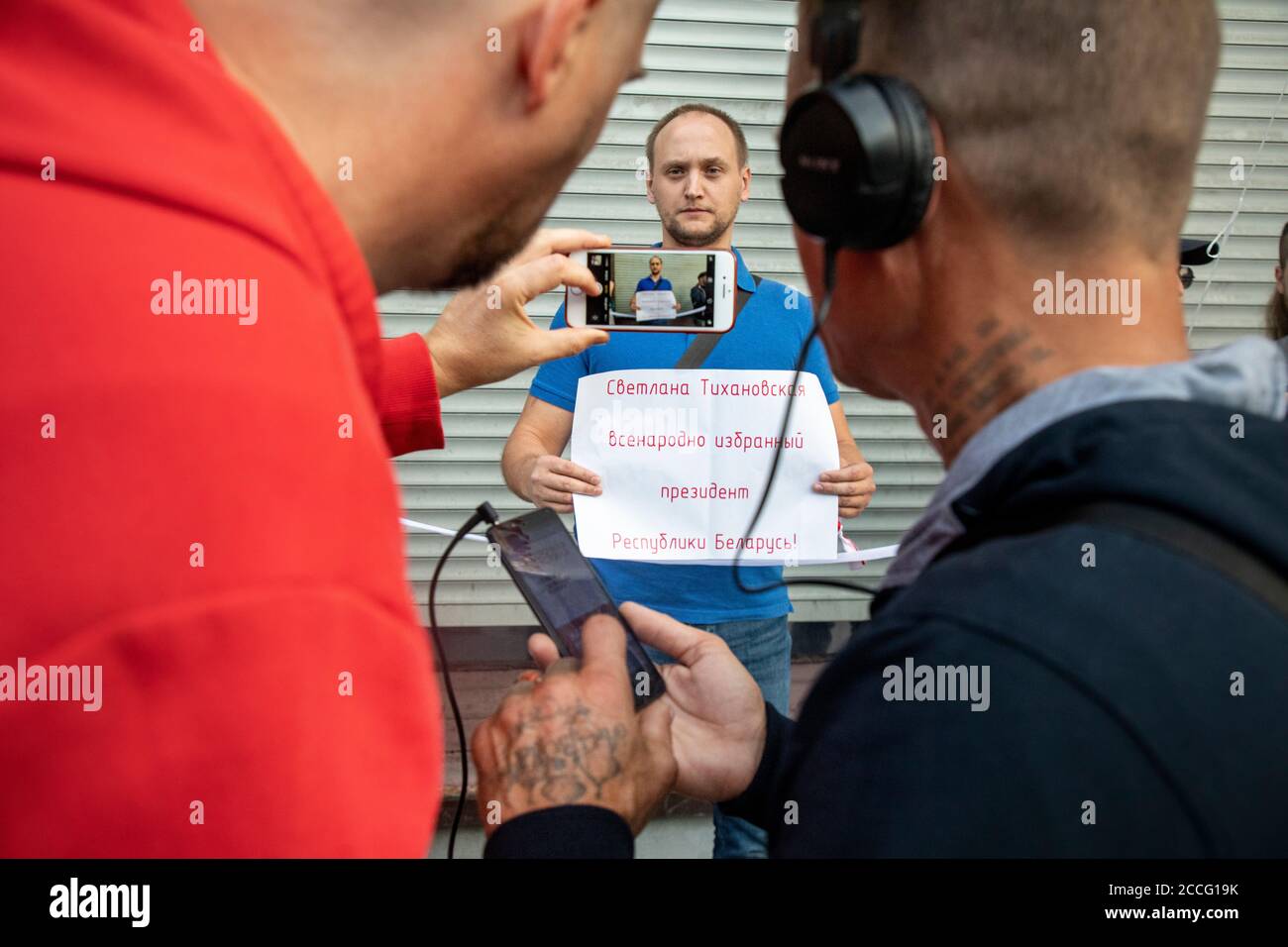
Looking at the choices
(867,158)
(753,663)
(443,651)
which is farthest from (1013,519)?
(753,663)

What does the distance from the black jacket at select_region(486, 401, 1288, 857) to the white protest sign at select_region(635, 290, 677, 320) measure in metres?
2.11

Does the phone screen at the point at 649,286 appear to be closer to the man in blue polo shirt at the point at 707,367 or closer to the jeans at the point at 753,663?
the man in blue polo shirt at the point at 707,367

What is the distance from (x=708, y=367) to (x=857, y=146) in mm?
2098

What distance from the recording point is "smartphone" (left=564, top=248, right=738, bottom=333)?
123 inches

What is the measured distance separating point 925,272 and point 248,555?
96cm

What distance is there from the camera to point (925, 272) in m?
1.41

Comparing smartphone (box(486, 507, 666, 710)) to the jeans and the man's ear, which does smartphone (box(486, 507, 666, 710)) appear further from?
the jeans

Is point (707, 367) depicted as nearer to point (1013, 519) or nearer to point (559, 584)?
point (559, 584)

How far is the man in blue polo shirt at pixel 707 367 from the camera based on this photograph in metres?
3.37

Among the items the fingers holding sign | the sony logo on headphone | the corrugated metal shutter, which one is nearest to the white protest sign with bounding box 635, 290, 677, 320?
the fingers holding sign

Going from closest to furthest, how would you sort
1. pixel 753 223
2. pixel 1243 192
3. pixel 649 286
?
pixel 649 286 < pixel 753 223 < pixel 1243 192

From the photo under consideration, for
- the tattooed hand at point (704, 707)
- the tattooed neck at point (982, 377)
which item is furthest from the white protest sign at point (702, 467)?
the tattooed neck at point (982, 377)

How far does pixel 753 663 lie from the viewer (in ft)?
11.2

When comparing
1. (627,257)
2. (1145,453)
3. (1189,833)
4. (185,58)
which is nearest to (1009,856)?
(1189,833)
